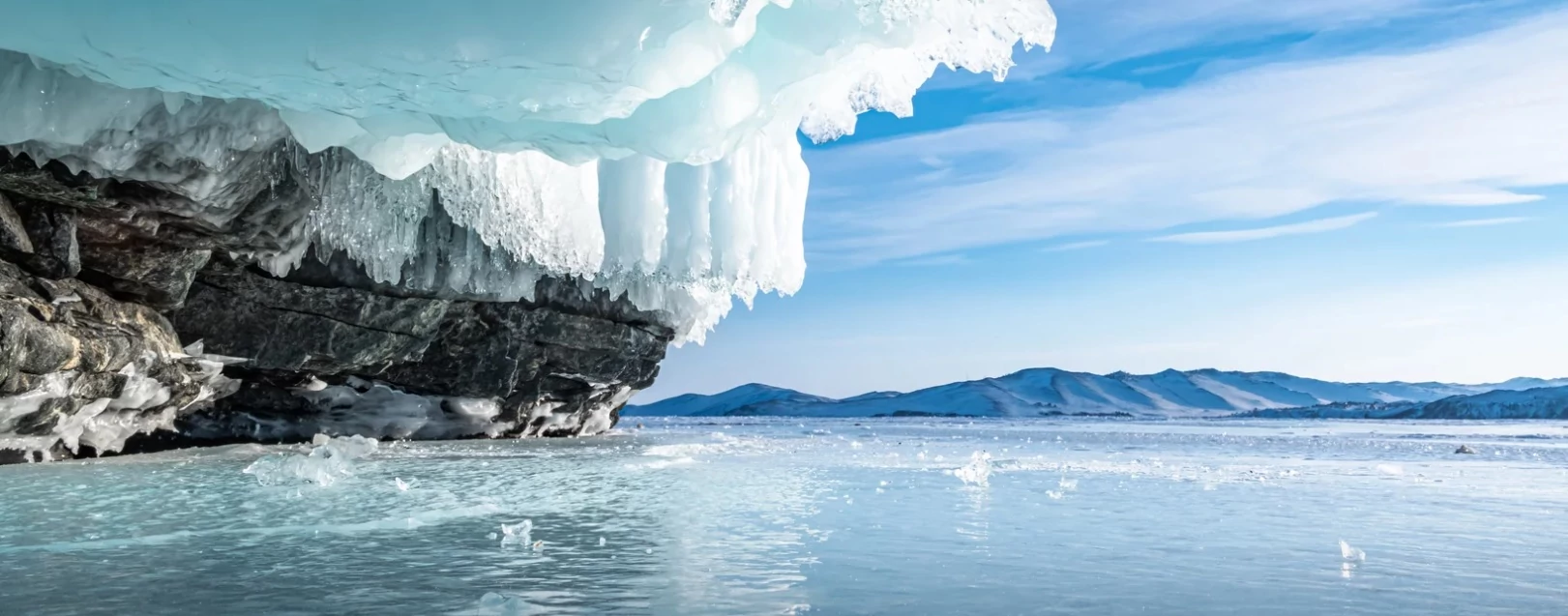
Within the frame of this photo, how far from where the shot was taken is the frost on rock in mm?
6090

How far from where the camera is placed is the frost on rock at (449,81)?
6.09 m

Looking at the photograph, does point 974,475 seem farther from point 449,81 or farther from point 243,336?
point 243,336

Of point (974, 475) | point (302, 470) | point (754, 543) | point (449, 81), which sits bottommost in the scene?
point (754, 543)

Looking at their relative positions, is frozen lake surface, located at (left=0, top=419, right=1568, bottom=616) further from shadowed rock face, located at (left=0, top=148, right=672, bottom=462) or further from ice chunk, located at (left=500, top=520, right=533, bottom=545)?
shadowed rock face, located at (left=0, top=148, right=672, bottom=462)

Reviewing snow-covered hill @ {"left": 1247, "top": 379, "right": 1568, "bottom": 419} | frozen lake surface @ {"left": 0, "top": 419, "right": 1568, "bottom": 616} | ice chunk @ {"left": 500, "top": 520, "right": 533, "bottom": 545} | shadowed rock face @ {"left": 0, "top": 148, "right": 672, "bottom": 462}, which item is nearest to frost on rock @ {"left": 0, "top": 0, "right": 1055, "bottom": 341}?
shadowed rock face @ {"left": 0, "top": 148, "right": 672, "bottom": 462}

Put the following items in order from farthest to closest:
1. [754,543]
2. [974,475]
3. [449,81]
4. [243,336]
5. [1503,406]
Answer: [1503,406] → [243,336] → [974,475] → [754,543] → [449,81]

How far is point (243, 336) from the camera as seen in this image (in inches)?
698

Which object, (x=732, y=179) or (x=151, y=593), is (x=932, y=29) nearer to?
(x=151, y=593)

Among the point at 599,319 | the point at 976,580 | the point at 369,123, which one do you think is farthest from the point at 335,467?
the point at 599,319

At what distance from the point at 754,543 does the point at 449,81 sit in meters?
3.36

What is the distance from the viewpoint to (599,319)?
24953 mm

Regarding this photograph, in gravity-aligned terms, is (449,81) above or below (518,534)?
above

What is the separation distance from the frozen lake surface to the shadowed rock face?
1562 millimetres

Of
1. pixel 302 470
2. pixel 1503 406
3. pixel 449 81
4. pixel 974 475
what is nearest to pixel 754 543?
pixel 449 81
